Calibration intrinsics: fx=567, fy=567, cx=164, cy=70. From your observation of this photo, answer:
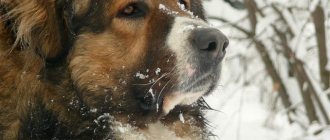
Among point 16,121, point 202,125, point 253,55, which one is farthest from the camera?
point 253,55

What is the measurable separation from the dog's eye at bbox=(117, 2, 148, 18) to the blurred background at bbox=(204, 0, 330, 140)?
2.57 meters

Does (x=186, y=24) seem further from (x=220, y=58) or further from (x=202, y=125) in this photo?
(x=202, y=125)

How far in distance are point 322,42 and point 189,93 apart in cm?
340

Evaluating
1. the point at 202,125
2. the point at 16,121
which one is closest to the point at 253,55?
the point at 202,125

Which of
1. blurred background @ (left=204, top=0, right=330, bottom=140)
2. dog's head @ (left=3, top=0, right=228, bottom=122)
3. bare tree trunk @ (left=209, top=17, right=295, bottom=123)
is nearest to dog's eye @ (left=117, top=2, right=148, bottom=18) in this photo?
dog's head @ (left=3, top=0, right=228, bottom=122)

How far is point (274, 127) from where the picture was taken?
746 cm

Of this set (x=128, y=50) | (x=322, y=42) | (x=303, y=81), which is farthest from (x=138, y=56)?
(x=303, y=81)

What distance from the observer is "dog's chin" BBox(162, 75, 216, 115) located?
3420 millimetres

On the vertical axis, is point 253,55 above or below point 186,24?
below

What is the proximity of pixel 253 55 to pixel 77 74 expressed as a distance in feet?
13.8

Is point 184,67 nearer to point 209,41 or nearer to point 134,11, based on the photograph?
point 209,41

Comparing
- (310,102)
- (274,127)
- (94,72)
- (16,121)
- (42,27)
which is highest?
(42,27)

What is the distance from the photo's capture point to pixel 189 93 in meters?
3.44

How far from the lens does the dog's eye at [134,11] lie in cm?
340
